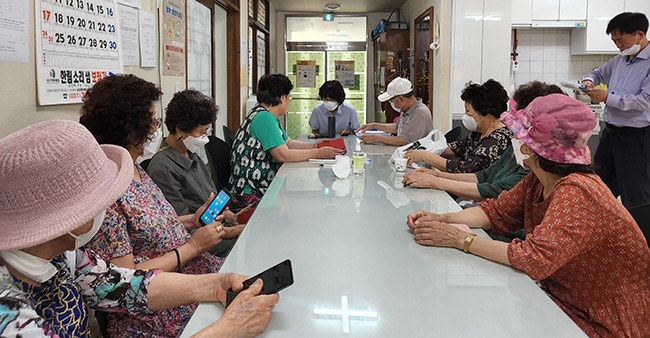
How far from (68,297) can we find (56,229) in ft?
0.79

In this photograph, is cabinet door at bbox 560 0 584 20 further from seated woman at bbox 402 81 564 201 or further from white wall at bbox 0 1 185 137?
white wall at bbox 0 1 185 137

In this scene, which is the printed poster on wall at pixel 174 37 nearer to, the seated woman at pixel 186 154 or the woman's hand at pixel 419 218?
the seated woman at pixel 186 154

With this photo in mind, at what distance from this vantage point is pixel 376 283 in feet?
4.08

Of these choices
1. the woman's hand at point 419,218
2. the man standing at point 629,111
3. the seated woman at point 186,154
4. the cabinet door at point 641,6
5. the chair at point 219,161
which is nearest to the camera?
the woman's hand at point 419,218

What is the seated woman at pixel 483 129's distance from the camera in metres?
2.59

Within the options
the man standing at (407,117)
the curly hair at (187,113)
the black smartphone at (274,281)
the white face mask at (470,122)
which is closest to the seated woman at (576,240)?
the black smartphone at (274,281)

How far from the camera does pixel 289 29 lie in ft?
28.6

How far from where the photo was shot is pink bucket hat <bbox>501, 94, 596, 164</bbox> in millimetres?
1362

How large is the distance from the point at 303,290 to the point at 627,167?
298cm

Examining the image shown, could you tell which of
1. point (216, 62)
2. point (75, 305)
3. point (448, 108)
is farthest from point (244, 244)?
point (448, 108)

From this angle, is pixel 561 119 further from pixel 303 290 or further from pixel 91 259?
pixel 91 259

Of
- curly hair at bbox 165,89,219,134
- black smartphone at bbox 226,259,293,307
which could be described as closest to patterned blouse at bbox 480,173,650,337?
black smartphone at bbox 226,259,293,307

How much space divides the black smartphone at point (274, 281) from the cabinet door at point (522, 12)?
5.22 meters

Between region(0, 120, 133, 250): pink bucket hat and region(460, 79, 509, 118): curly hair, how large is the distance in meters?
2.14
